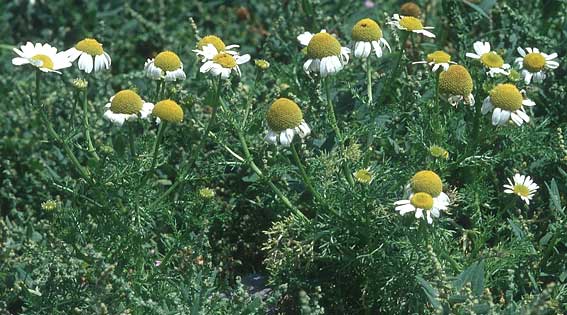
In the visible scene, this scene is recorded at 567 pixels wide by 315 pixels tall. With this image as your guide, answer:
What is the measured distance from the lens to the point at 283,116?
240 cm

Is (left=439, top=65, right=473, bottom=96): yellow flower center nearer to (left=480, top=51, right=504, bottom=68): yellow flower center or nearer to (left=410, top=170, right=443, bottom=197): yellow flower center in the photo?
(left=480, top=51, right=504, bottom=68): yellow flower center

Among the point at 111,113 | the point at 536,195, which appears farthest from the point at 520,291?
A: the point at 111,113

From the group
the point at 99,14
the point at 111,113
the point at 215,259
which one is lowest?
the point at 215,259

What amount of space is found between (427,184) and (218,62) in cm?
70

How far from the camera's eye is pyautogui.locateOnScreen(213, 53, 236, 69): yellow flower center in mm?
2549

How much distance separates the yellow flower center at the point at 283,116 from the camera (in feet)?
7.89

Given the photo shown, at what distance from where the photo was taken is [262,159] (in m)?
2.75

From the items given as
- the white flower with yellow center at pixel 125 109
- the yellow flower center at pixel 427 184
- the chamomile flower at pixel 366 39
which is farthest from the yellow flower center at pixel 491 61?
the white flower with yellow center at pixel 125 109

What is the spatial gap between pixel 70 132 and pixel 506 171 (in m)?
1.43

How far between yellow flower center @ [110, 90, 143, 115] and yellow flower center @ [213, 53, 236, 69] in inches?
9.8

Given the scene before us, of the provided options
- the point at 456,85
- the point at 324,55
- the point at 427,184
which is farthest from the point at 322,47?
the point at 427,184

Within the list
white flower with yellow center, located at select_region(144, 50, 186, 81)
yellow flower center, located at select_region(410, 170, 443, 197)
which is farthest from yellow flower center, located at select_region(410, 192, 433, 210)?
white flower with yellow center, located at select_region(144, 50, 186, 81)

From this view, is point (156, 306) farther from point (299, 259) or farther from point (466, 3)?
point (466, 3)

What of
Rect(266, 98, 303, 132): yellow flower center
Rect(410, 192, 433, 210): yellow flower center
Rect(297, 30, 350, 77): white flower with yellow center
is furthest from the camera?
Rect(297, 30, 350, 77): white flower with yellow center
